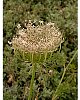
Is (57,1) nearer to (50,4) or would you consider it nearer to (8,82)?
(50,4)

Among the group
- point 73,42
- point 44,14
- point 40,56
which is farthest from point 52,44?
point 44,14

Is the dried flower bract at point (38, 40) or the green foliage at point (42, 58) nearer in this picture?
the dried flower bract at point (38, 40)

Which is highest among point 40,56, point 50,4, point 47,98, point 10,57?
point 50,4

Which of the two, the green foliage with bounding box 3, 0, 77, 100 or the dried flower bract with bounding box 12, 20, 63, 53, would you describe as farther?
the green foliage with bounding box 3, 0, 77, 100
